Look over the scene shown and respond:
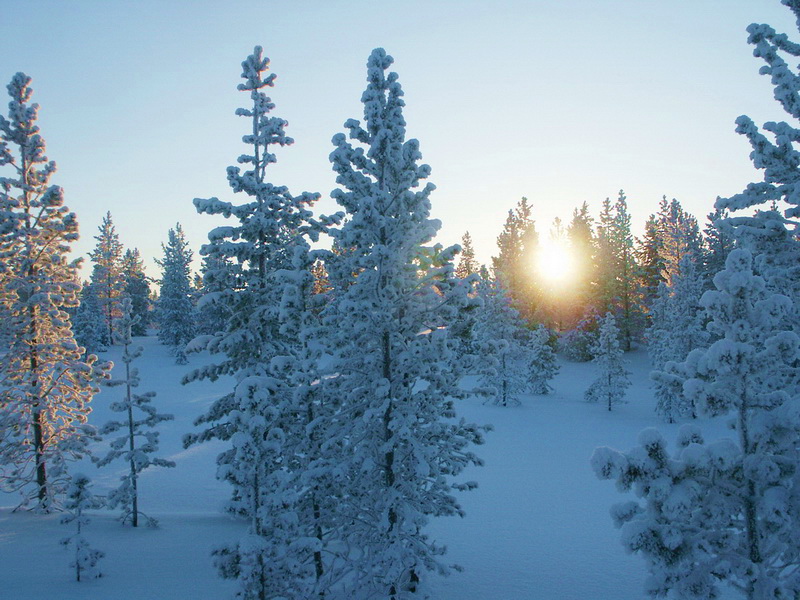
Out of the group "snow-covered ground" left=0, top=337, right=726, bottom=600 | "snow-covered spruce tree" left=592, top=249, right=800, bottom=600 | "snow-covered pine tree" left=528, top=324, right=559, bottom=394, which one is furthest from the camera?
"snow-covered pine tree" left=528, top=324, right=559, bottom=394

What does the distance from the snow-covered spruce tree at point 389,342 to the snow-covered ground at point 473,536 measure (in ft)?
10.8

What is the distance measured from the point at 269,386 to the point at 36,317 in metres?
11.7

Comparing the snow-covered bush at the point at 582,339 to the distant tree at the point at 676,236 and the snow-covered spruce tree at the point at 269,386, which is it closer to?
the distant tree at the point at 676,236

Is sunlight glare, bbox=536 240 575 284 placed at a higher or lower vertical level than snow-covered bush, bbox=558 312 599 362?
higher

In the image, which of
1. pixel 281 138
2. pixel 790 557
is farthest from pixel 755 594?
pixel 281 138

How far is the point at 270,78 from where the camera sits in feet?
47.6

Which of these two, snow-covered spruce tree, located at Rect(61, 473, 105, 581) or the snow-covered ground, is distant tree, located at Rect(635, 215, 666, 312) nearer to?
the snow-covered ground

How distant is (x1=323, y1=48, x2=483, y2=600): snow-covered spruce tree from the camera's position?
34.4 ft

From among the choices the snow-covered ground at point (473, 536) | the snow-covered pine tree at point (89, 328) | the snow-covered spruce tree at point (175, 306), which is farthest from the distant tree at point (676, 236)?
the snow-covered pine tree at point (89, 328)

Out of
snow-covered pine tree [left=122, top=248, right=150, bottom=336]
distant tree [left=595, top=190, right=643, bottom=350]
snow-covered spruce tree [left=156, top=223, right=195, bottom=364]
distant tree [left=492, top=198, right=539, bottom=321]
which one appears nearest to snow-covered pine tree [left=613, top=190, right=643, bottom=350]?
distant tree [left=595, top=190, right=643, bottom=350]

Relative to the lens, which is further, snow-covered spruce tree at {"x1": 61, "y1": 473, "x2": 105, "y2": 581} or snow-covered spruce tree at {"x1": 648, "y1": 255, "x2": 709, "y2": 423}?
snow-covered spruce tree at {"x1": 648, "y1": 255, "x2": 709, "y2": 423}

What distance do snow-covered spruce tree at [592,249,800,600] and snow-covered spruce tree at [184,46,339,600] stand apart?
5988 mm

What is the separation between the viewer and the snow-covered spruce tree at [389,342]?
10.5 metres

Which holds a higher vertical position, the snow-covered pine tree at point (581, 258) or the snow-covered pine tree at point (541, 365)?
the snow-covered pine tree at point (581, 258)
